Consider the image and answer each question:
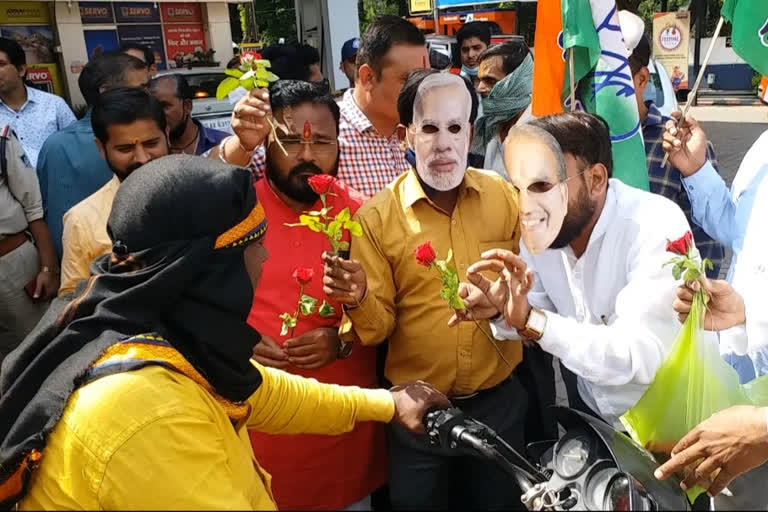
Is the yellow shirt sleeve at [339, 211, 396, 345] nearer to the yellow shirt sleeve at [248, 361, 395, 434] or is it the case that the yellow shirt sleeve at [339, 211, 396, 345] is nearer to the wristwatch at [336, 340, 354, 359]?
the wristwatch at [336, 340, 354, 359]

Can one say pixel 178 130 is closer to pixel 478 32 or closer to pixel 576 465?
pixel 576 465

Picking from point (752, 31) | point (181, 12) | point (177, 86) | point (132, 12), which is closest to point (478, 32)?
point (177, 86)

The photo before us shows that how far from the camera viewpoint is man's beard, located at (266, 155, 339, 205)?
2674mm

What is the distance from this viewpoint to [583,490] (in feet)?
4.71

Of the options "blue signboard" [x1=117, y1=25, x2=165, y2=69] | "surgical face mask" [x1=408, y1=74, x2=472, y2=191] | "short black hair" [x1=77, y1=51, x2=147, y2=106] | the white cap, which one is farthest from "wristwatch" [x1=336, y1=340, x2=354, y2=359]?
"blue signboard" [x1=117, y1=25, x2=165, y2=69]

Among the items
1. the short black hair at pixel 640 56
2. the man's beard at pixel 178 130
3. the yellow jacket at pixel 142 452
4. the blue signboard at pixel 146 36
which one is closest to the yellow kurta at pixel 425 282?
the yellow jacket at pixel 142 452

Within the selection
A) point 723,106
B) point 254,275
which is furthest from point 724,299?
point 723,106

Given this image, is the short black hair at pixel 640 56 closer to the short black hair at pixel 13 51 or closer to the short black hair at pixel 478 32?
the short black hair at pixel 13 51

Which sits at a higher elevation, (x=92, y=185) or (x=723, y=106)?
(x=92, y=185)

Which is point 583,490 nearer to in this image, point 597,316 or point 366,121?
point 597,316

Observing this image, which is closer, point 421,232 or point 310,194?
point 421,232

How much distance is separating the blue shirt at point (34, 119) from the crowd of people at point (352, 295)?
102cm

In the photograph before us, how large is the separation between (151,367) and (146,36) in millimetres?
12863

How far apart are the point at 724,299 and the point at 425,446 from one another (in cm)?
111
